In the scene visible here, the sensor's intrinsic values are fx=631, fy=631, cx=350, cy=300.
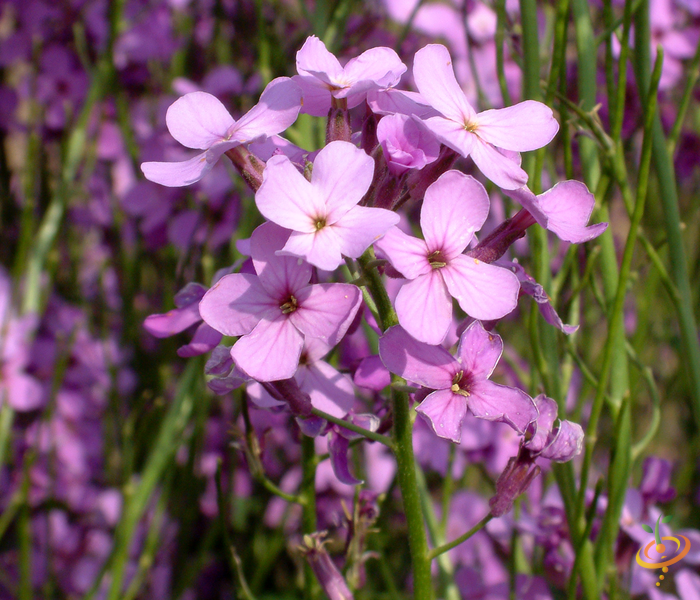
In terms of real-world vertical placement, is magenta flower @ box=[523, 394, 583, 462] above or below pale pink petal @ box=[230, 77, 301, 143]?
below

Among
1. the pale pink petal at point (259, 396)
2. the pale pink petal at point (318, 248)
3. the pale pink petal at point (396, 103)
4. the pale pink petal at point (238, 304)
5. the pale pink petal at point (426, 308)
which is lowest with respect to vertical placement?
the pale pink petal at point (259, 396)

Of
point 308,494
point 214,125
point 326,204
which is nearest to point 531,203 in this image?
point 326,204

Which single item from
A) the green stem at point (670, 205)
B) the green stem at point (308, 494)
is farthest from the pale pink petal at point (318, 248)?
the green stem at point (670, 205)

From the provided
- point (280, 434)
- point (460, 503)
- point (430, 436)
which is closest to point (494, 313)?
point (430, 436)

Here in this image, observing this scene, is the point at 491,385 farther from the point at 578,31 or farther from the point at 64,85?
the point at 64,85

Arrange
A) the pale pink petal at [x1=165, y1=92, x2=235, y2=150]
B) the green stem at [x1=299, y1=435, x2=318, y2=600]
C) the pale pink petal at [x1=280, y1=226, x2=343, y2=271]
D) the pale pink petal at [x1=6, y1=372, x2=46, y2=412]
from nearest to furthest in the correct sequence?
the pale pink petal at [x1=280, y1=226, x2=343, y2=271], the pale pink petal at [x1=165, y1=92, x2=235, y2=150], the green stem at [x1=299, y1=435, x2=318, y2=600], the pale pink petal at [x1=6, y1=372, x2=46, y2=412]

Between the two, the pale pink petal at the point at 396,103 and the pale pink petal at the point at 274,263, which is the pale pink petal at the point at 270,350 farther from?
the pale pink petal at the point at 396,103

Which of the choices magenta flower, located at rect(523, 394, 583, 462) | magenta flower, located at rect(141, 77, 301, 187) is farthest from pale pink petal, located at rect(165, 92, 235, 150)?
magenta flower, located at rect(523, 394, 583, 462)

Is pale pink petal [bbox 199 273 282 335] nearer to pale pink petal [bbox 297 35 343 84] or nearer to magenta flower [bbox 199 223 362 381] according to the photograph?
magenta flower [bbox 199 223 362 381]

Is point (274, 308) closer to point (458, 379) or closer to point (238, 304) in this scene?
point (238, 304)
